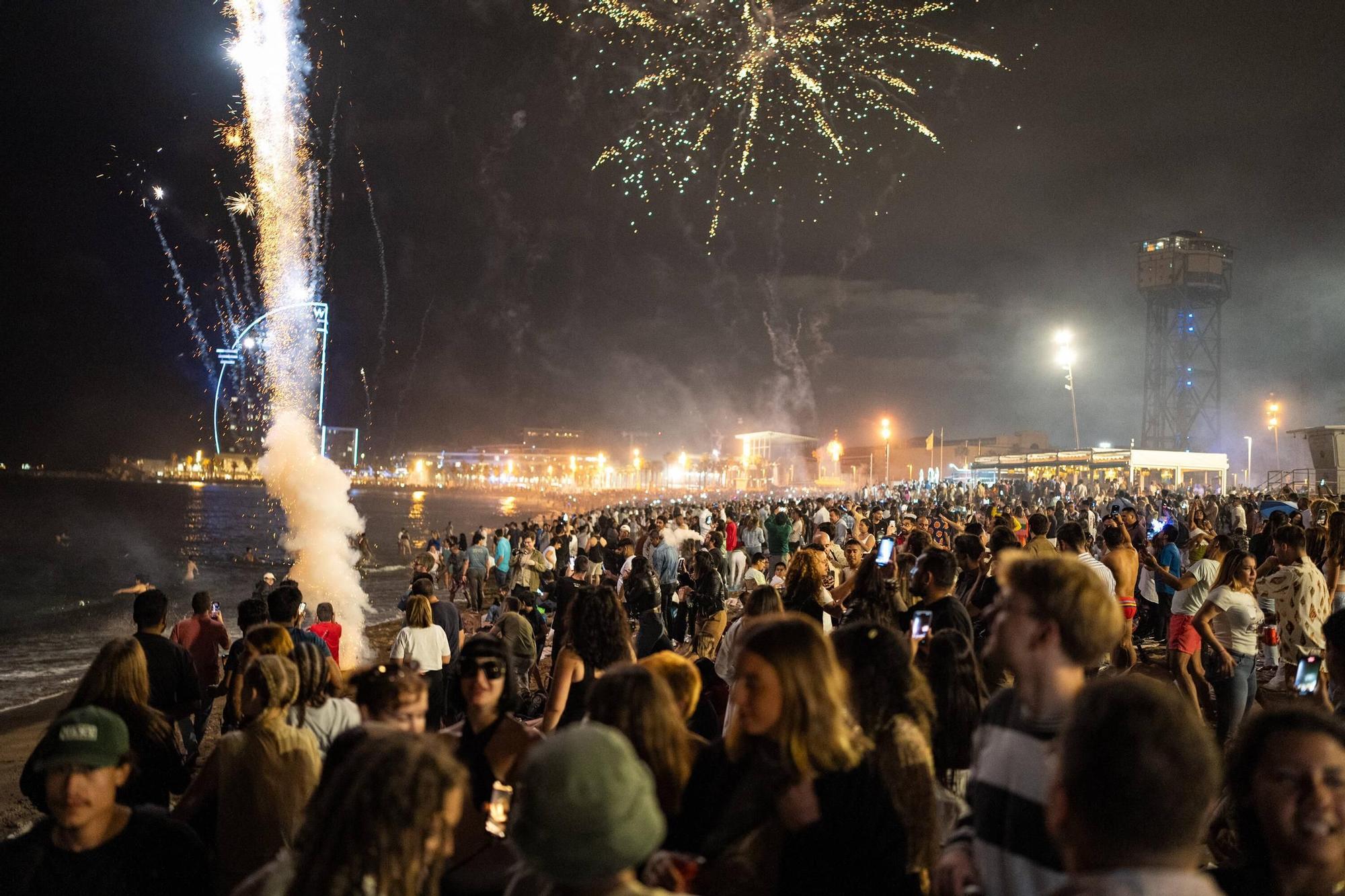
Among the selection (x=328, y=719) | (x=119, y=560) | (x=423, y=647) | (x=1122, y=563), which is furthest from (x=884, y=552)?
(x=119, y=560)

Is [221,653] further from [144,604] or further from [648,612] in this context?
[648,612]

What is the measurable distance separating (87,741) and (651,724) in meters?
1.87

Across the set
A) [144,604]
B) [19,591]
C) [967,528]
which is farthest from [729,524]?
[19,591]

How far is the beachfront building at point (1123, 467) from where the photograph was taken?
4425cm

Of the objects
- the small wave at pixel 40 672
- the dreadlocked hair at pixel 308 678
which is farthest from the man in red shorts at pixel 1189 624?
the small wave at pixel 40 672

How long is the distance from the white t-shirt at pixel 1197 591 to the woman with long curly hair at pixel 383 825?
7.27m

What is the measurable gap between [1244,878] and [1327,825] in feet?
0.98

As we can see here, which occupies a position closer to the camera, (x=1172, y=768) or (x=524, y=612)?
(x=1172, y=768)

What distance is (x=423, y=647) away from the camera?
24.3 feet

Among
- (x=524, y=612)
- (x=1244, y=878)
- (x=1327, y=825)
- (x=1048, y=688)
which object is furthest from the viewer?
(x=524, y=612)

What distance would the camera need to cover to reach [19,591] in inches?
1657

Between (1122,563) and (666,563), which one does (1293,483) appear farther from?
(1122,563)

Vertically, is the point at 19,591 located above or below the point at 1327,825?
below

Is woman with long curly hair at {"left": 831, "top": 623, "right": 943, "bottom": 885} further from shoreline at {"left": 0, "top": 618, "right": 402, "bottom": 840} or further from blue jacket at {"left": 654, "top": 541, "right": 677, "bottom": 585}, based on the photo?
blue jacket at {"left": 654, "top": 541, "right": 677, "bottom": 585}
